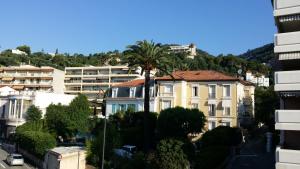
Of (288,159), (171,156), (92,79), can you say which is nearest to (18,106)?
(171,156)

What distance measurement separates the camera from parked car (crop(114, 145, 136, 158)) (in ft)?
149

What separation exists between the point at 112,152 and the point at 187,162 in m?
12.6

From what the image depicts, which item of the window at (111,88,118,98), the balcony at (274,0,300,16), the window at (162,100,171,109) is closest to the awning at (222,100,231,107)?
the window at (162,100,171,109)

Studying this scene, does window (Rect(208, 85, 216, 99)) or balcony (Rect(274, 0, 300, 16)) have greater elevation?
balcony (Rect(274, 0, 300, 16))

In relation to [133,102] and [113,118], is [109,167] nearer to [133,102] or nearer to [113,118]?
[113,118]

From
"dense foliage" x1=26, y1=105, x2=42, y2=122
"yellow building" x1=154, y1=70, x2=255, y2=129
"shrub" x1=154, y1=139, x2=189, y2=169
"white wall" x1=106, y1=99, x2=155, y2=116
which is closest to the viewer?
"shrub" x1=154, y1=139, x2=189, y2=169

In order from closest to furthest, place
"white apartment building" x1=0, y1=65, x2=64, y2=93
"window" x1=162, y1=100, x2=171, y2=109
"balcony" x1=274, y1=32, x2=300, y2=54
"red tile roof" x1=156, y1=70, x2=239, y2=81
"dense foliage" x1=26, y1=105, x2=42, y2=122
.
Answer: "balcony" x1=274, y1=32, x2=300, y2=54
"red tile roof" x1=156, y1=70, x2=239, y2=81
"window" x1=162, y1=100, x2=171, y2=109
"dense foliage" x1=26, y1=105, x2=42, y2=122
"white apartment building" x1=0, y1=65, x2=64, y2=93

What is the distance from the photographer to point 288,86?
66.3ft

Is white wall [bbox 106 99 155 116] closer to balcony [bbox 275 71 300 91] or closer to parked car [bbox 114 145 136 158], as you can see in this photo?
parked car [bbox 114 145 136 158]

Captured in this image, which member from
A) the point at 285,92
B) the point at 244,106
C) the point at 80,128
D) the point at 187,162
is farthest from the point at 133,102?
the point at 285,92

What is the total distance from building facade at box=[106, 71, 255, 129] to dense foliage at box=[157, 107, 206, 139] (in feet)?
33.4

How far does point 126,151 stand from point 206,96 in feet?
60.6

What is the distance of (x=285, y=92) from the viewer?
20.5 meters

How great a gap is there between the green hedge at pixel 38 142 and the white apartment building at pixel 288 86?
40604mm
